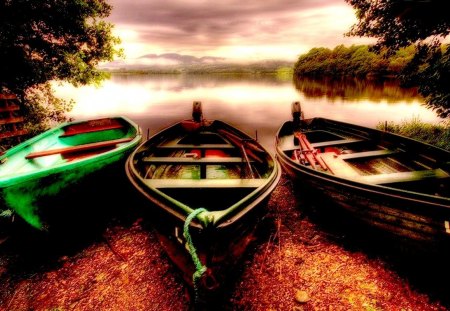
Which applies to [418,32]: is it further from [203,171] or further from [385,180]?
[203,171]

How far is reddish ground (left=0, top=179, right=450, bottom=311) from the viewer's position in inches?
147

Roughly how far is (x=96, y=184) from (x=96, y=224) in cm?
96

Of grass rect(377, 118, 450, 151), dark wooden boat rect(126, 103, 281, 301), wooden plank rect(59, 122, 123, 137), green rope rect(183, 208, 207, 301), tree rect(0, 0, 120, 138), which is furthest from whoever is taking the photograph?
grass rect(377, 118, 450, 151)

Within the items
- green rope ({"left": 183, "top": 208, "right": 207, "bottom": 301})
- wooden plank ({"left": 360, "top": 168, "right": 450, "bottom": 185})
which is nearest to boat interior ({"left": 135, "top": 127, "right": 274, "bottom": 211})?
green rope ({"left": 183, "top": 208, "right": 207, "bottom": 301})

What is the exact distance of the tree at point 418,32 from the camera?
22.3ft

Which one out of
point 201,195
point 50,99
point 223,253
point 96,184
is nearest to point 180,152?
point 96,184

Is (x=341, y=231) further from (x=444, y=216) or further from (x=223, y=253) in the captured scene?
(x=223, y=253)

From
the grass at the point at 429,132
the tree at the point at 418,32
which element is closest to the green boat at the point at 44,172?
the tree at the point at 418,32

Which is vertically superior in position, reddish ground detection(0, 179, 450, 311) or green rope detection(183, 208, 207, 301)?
green rope detection(183, 208, 207, 301)

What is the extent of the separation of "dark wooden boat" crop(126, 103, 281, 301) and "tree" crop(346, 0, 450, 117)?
18.9ft

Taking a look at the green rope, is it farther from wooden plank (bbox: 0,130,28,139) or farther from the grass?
the grass

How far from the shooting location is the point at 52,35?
32.4 feet

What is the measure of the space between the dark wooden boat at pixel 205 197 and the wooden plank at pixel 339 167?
1.39m

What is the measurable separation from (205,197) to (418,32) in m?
8.10
